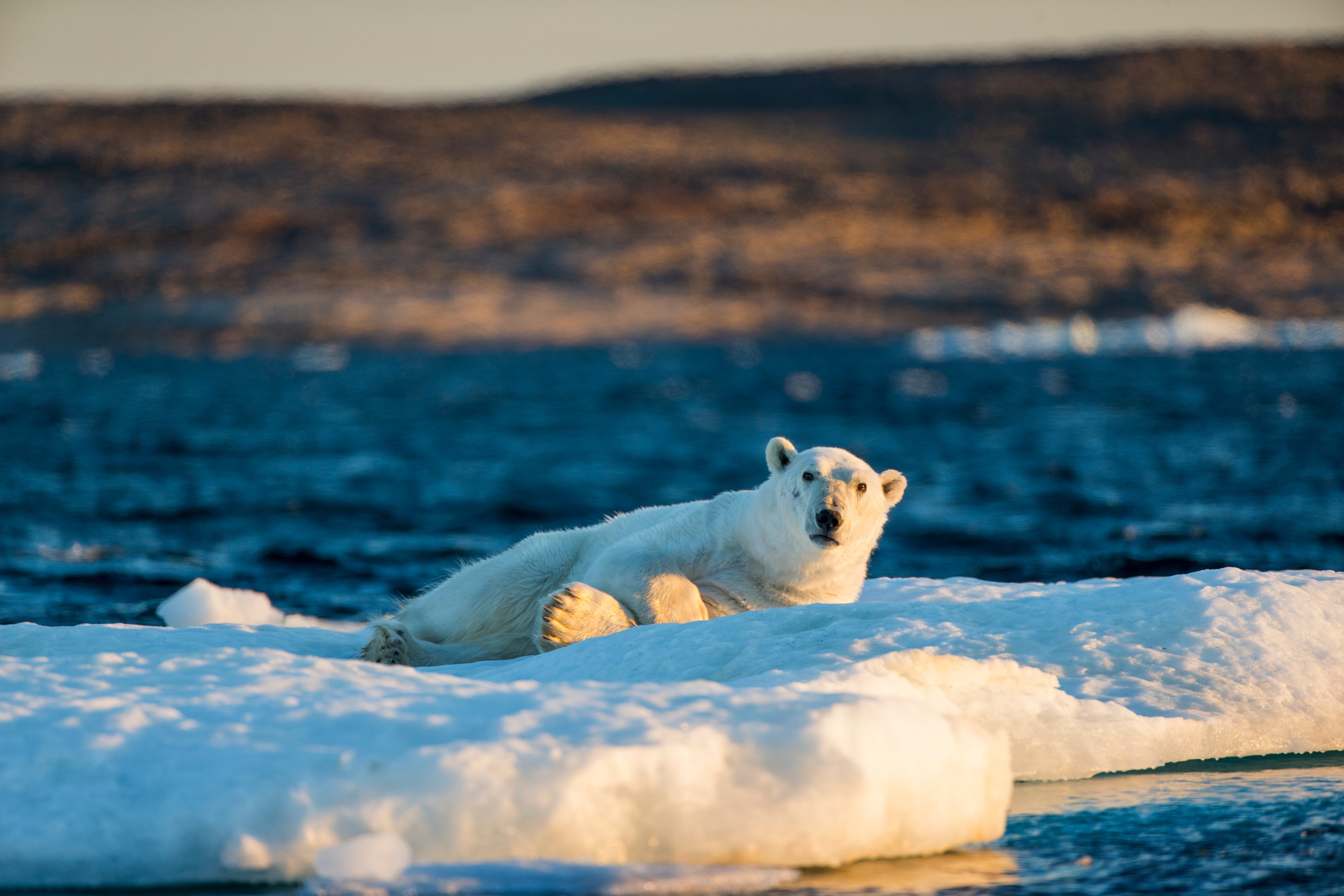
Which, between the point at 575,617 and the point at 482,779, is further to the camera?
the point at 575,617

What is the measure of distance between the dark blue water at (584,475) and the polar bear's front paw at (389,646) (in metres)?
2.86

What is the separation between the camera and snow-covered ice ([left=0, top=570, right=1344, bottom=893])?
3377 mm

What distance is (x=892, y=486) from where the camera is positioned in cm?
596

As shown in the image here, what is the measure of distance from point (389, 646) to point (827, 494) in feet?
5.93

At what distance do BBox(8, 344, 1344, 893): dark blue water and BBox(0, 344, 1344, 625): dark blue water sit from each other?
78 millimetres

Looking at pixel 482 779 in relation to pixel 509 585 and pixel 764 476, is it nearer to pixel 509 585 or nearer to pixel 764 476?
pixel 509 585

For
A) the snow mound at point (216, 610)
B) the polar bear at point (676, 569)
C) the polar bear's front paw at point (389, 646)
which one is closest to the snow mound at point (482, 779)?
the polar bear's front paw at point (389, 646)

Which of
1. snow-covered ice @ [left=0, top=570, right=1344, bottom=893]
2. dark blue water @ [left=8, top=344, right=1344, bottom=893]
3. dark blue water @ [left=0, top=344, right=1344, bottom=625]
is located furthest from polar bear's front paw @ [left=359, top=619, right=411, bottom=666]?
dark blue water @ [left=0, top=344, right=1344, bottom=625]

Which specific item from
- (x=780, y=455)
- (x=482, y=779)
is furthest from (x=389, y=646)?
(x=482, y=779)

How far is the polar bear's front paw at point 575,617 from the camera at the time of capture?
17.0 feet

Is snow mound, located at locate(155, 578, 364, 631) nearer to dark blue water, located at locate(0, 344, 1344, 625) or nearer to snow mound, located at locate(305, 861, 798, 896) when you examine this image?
dark blue water, located at locate(0, 344, 1344, 625)

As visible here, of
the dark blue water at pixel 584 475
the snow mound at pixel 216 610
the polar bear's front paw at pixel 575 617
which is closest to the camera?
the polar bear's front paw at pixel 575 617

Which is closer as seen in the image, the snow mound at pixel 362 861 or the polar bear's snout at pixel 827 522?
the snow mound at pixel 362 861

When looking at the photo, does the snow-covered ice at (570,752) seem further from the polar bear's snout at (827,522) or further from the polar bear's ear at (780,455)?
the polar bear's ear at (780,455)
